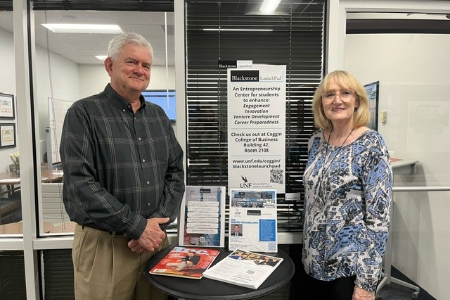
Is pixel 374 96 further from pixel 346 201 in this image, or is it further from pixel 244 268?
pixel 244 268

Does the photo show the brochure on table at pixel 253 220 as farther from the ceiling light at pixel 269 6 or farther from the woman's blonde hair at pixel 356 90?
the ceiling light at pixel 269 6

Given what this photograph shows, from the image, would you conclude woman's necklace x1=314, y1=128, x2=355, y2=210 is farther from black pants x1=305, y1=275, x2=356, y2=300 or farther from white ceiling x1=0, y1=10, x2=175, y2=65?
white ceiling x1=0, y1=10, x2=175, y2=65

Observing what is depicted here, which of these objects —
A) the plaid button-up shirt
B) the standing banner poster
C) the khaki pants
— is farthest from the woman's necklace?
the khaki pants

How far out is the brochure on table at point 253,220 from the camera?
1.63 metres

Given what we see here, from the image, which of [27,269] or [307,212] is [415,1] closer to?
[307,212]

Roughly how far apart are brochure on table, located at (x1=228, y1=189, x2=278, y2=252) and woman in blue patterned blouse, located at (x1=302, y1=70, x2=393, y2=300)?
0.68ft

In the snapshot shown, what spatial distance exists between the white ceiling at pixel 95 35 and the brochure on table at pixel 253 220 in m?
0.86

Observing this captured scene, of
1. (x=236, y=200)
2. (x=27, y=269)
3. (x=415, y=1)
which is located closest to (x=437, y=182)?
(x=415, y=1)

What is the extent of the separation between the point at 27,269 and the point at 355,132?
1.95 meters

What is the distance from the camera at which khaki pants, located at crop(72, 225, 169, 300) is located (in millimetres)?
1398

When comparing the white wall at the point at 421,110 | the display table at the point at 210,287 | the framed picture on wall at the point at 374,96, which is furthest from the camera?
the framed picture on wall at the point at 374,96

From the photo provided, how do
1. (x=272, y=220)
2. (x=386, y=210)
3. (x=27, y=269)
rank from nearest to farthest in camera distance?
(x=386, y=210)
(x=272, y=220)
(x=27, y=269)

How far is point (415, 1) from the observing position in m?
1.84

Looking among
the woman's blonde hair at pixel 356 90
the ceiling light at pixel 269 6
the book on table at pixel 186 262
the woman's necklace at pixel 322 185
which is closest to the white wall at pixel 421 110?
the ceiling light at pixel 269 6
